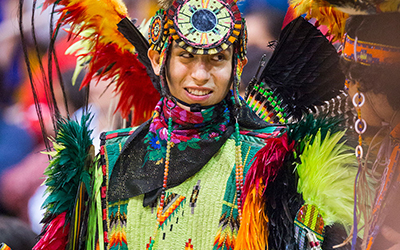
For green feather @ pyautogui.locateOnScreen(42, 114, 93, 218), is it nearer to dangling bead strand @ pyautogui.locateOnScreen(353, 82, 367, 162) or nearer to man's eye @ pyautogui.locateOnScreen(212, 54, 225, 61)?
man's eye @ pyautogui.locateOnScreen(212, 54, 225, 61)

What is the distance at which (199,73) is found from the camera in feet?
4.21

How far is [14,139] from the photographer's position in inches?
84.0

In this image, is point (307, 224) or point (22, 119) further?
point (22, 119)

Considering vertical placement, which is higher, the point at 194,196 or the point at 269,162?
the point at 269,162

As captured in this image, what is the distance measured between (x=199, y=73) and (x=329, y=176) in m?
0.56

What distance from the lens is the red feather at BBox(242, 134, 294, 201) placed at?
107 cm

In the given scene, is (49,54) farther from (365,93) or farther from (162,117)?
(365,93)

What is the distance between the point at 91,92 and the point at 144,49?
611 mm

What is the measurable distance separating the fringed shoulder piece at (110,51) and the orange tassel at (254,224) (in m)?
0.87

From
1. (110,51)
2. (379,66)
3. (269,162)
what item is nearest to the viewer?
(379,66)

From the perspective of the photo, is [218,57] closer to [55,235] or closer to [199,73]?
[199,73]

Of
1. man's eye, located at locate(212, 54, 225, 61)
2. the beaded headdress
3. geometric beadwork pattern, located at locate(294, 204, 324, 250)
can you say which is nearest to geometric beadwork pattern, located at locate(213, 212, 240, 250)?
geometric beadwork pattern, located at locate(294, 204, 324, 250)

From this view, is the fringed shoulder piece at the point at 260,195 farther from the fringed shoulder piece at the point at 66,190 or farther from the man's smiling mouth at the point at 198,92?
the fringed shoulder piece at the point at 66,190

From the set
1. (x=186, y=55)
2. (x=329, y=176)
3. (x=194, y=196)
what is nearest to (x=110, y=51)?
(x=186, y=55)
